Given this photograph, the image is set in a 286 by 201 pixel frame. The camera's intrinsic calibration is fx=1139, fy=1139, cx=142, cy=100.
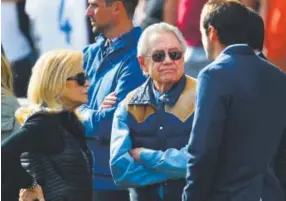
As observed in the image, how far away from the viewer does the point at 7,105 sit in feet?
20.6

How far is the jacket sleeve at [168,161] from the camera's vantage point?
5.61m

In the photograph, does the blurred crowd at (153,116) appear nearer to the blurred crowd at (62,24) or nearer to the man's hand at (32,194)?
the man's hand at (32,194)

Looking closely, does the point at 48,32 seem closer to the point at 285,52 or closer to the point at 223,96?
the point at 285,52

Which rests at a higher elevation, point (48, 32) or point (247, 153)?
point (247, 153)

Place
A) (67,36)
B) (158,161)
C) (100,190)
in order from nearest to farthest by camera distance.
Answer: (158,161)
(100,190)
(67,36)

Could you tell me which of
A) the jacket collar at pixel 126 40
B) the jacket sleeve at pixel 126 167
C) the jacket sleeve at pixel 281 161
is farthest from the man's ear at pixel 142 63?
the jacket sleeve at pixel 281 161

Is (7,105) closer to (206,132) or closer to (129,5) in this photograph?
(129,5)

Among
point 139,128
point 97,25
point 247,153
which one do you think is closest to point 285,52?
point 97,25

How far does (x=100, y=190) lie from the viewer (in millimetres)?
6355

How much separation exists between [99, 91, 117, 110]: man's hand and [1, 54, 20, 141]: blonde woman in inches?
19.0

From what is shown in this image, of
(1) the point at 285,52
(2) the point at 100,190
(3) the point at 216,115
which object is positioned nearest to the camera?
(3) the point at 216,115

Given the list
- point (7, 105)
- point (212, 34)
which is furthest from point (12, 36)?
point (212, 34)

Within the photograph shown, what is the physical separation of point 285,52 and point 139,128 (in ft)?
5.85

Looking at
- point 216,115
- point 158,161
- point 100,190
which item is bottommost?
point 100,190
